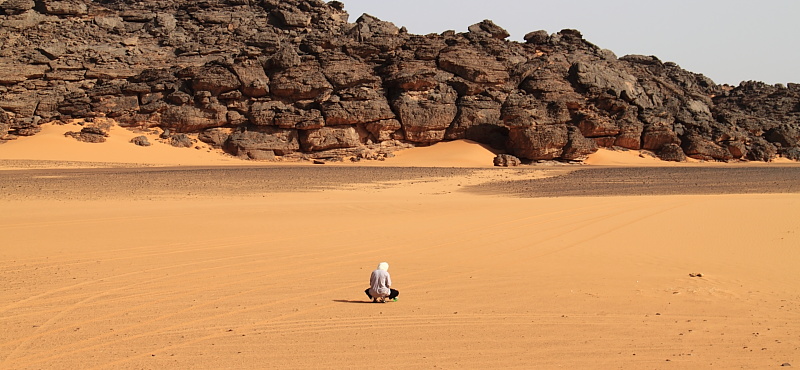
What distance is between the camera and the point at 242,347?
18.5ft

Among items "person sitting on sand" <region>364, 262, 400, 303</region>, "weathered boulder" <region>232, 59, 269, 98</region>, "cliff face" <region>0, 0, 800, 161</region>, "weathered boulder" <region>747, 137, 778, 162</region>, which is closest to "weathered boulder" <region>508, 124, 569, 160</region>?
"cliff face" <region>0, 0, 800, 161</region>

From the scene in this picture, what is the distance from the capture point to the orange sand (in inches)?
217

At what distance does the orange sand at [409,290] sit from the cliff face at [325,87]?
1036 inches

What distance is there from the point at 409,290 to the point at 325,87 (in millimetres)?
35555

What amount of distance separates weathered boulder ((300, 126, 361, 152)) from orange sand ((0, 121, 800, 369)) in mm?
25426

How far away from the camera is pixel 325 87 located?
1667 inches

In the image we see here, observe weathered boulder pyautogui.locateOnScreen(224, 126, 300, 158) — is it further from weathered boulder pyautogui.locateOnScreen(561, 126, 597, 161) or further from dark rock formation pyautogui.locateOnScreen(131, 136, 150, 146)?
weathered boulder pyautogui.locateOnScreen(561, 126, 597, 161)

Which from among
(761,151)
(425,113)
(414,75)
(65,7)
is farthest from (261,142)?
(761,151)

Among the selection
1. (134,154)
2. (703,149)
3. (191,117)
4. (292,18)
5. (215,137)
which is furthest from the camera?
(292,18)

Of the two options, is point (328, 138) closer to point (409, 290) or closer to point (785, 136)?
point (409, 290)

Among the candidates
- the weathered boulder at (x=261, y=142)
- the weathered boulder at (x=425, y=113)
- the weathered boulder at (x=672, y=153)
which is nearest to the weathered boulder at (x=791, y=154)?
the weathered boulder at (x=672, y=153)

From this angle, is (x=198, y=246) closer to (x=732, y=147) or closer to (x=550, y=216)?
(x=550, y=216)

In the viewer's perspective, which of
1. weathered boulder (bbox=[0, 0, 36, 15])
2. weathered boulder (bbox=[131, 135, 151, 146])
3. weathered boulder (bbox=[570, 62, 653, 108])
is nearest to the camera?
weathered boulder (bbox=[131, 135, 151, 146])

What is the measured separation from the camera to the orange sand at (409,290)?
552 cm
